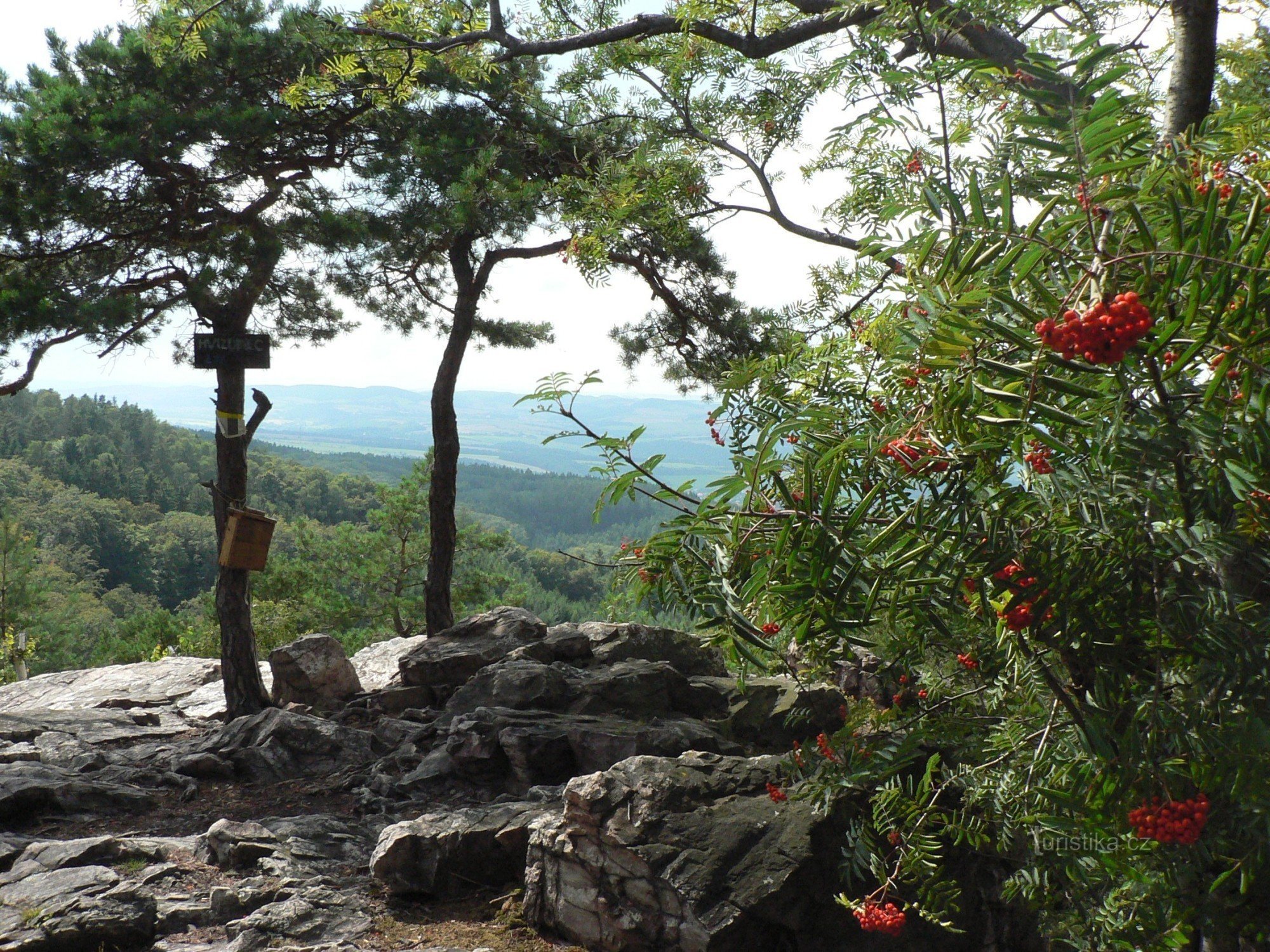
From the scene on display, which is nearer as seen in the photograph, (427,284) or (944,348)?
(944,348)

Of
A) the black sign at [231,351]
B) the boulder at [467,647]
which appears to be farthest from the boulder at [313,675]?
the black sign at [231,351]

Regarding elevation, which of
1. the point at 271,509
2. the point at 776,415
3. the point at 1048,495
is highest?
the point at 776,415

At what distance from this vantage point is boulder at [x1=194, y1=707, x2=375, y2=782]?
5.50 metres

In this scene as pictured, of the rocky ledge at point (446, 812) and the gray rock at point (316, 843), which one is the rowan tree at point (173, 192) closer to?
the rocky ledge at point (446, 812)

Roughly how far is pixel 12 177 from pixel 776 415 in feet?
19.2

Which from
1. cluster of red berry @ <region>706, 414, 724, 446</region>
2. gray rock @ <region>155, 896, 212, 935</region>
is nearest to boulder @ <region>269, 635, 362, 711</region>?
gray rock @ <region>155, 896, 212, 935</region>

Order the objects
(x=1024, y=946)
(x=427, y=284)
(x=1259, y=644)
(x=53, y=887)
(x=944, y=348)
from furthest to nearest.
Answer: (x=427, y=284) < (x=53, y=887) < (x=1024, y=946) < (x=1259, y=644) < (x=944, y=348)

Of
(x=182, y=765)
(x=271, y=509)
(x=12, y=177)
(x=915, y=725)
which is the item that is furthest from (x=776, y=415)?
(x=271, y=509)

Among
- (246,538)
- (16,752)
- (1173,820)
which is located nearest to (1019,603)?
A: (1173,820)

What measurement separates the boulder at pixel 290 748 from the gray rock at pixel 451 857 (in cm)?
208

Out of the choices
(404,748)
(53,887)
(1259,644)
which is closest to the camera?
(1259,644)

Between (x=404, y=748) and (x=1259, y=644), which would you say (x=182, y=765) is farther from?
(x=1259, y=644)

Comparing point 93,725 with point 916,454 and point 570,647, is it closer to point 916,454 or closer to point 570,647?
point 570,647

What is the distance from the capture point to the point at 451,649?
22.0 ft
